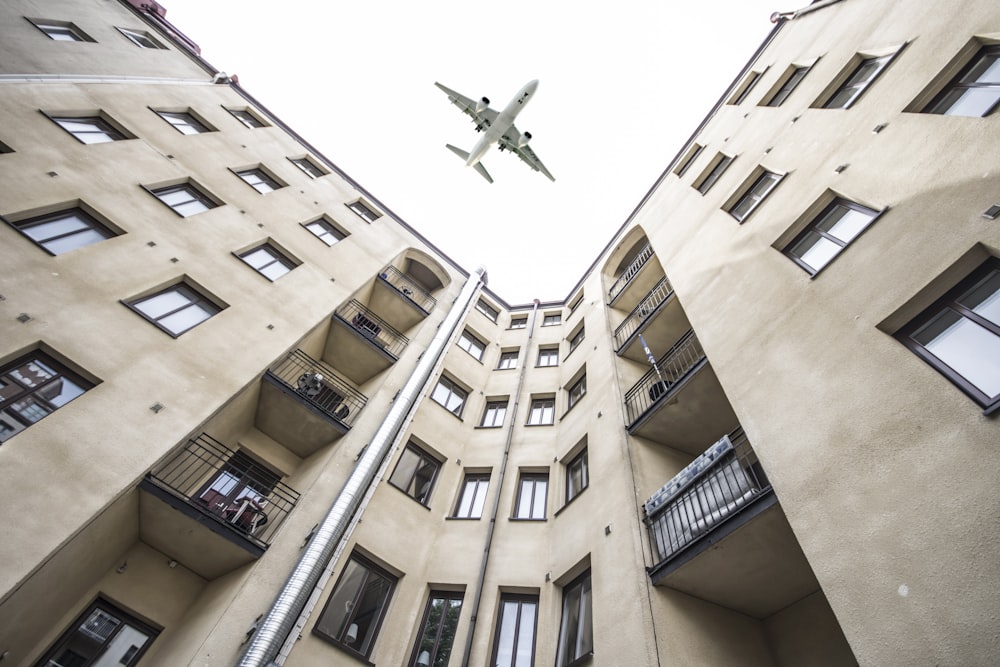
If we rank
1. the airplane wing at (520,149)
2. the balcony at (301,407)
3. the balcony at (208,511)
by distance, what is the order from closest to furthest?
the balcony at (208,511), the balcony at (301,407), the airplane wing at (520,149)

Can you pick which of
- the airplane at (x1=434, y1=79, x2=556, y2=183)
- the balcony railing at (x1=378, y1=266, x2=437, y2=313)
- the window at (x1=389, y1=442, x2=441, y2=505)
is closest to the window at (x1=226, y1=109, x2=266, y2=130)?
the balcony railing at (x1=378, y1=266, x2=437, y2=313)

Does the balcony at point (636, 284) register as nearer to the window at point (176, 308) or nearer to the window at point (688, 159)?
the window at point (688, 159)

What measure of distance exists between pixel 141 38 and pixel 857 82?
26.5m

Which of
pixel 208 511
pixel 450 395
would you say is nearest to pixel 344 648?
pixel 208 511

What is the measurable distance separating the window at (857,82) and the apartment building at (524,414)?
4.1 inches

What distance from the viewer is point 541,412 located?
17.3 metres

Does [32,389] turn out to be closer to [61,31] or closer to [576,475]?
[576,475]

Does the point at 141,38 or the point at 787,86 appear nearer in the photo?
the point at 787,86

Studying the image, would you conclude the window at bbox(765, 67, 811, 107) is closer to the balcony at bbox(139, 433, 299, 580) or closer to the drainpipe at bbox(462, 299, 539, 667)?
the drainpipe at bbox(462, 299, 539, 667)

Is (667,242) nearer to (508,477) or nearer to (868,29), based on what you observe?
(868,29)

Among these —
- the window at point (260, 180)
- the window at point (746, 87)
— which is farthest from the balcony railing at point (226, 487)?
the window at point (746, 87)

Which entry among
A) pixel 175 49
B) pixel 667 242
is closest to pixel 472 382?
pixel 667 242

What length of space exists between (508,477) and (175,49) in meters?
23.7

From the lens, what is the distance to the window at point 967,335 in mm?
5293
